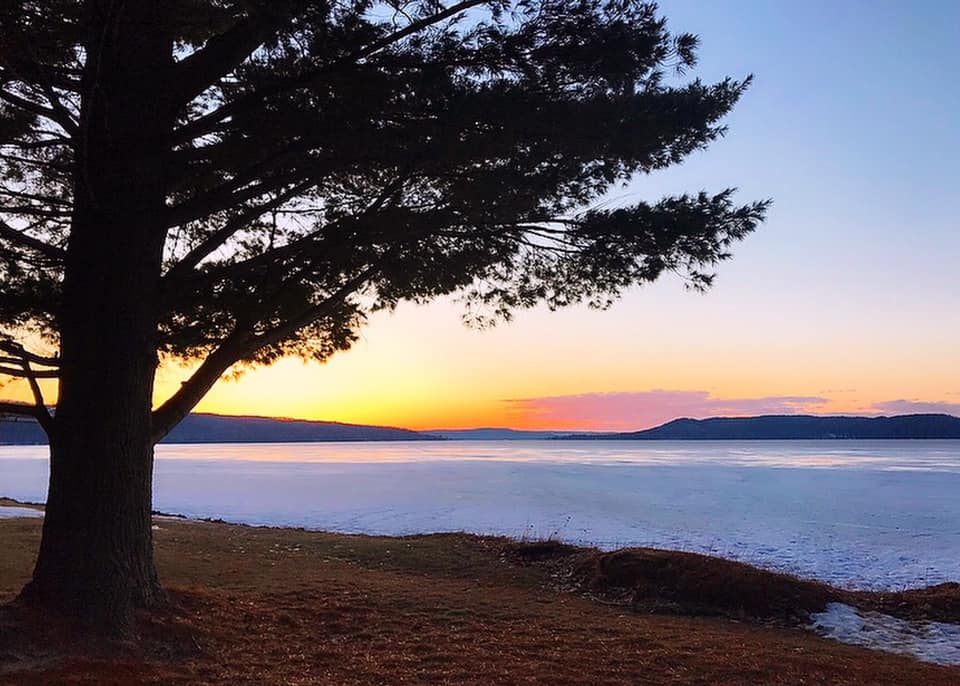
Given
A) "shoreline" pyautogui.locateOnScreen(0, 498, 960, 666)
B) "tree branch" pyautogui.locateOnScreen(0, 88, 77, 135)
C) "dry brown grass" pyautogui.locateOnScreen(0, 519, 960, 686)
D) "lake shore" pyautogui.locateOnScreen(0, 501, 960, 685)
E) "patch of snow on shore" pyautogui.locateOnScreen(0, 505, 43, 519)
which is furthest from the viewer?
"patch of snow on shore" pyautogui.locateOnScreen(0, 505, 43, 519)

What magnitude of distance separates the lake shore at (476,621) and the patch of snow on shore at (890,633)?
22 centimetres

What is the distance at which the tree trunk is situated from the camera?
520 cm

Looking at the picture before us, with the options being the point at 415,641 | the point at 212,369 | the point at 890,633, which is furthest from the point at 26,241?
the point at 890,633

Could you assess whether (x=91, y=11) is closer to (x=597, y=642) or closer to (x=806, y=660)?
(x=597, y=642)

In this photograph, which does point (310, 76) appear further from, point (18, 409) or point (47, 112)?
point (18, 409)

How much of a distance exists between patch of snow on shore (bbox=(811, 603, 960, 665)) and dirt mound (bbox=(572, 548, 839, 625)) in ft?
0.71

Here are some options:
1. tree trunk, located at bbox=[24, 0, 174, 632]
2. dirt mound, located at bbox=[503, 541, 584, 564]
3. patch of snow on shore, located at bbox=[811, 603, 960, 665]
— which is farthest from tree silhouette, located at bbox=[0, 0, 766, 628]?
dirt mound, located at bbox=[503, 541, 584, 564]

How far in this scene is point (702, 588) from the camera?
864 centimetres

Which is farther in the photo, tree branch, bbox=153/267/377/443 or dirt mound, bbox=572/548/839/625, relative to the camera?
dirt mound, bbox=572/548/839/625

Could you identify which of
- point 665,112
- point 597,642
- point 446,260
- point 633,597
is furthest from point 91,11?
point 633,597

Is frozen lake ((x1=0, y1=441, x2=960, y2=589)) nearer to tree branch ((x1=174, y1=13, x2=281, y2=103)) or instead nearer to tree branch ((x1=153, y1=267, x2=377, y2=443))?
tree branch ((x1=153, y1=267, x2=377, y2=443))

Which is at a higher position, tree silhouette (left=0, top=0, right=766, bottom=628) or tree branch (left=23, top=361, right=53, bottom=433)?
tree silhouette (left=0, top=0, right=766, bottom=628)

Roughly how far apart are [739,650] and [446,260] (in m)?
3.81

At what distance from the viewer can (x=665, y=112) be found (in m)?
6.03
